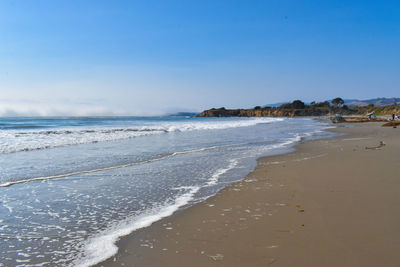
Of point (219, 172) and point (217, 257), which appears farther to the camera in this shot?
point (219, 172)

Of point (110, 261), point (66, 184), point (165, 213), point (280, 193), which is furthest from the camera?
point (66, 184)

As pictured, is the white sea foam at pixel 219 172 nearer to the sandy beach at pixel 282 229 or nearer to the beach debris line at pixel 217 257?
the sandy beach at pixel 282 229

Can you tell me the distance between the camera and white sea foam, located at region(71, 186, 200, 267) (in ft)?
10.3

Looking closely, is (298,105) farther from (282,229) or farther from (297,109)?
(282,229)

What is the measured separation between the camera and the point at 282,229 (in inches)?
147

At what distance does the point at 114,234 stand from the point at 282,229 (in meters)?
2.20

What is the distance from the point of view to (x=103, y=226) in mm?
4145

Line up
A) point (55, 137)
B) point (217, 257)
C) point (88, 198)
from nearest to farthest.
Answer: point (217, 257) → point (88, 198) → point (55, 137)

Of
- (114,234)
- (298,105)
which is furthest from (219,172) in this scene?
(298,105)

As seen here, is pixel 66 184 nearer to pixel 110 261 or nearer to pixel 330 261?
pixel 110 261

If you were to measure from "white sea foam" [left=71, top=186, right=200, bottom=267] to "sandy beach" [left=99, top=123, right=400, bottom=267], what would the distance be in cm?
13

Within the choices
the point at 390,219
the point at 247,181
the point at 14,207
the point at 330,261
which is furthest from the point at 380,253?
the point at 14,207

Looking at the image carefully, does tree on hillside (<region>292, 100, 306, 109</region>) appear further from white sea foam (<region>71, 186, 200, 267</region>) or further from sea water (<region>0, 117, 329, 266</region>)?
white sea foam (<region>71, 186, 200, 267</region>)

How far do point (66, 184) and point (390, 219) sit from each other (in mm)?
6489
